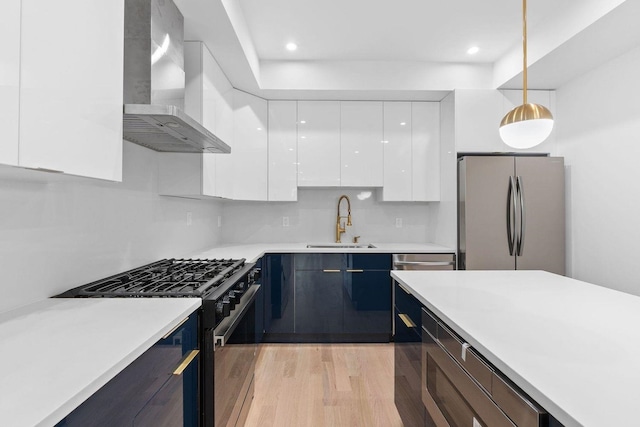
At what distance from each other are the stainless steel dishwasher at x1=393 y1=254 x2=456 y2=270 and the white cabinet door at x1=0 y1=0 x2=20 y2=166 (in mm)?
2843

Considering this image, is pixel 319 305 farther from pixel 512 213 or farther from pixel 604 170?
pixel 604 170

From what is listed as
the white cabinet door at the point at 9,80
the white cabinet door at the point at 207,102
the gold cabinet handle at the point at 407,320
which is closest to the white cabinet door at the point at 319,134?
the white cabinet door at the point at 207,102

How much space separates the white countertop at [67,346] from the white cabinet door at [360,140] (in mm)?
2462

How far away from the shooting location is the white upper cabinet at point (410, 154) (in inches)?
138

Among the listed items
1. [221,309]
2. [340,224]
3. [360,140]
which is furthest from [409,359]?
[360,140]

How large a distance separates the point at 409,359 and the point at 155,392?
1.22m

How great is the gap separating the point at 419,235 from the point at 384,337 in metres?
1.26

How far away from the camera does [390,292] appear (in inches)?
124

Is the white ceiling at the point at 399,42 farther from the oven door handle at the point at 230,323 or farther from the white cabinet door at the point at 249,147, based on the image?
the oven door handle at the point at 230,323

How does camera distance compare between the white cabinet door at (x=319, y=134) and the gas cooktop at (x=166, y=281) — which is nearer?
the gas cooktop at (x=166, y=281)

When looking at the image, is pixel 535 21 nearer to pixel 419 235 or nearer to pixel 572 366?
pixel 419 235

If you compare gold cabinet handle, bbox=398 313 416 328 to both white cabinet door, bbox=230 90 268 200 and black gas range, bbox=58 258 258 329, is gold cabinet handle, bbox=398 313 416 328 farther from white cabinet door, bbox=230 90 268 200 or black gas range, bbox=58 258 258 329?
white cabinet door, bbox=230 90 268 200

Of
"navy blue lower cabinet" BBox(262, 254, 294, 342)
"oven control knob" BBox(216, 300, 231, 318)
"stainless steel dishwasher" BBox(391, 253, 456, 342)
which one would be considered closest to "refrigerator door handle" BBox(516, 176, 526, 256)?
"stainless steel dishwasher" BBox(391, 253, 456, 342)

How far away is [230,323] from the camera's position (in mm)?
1579
